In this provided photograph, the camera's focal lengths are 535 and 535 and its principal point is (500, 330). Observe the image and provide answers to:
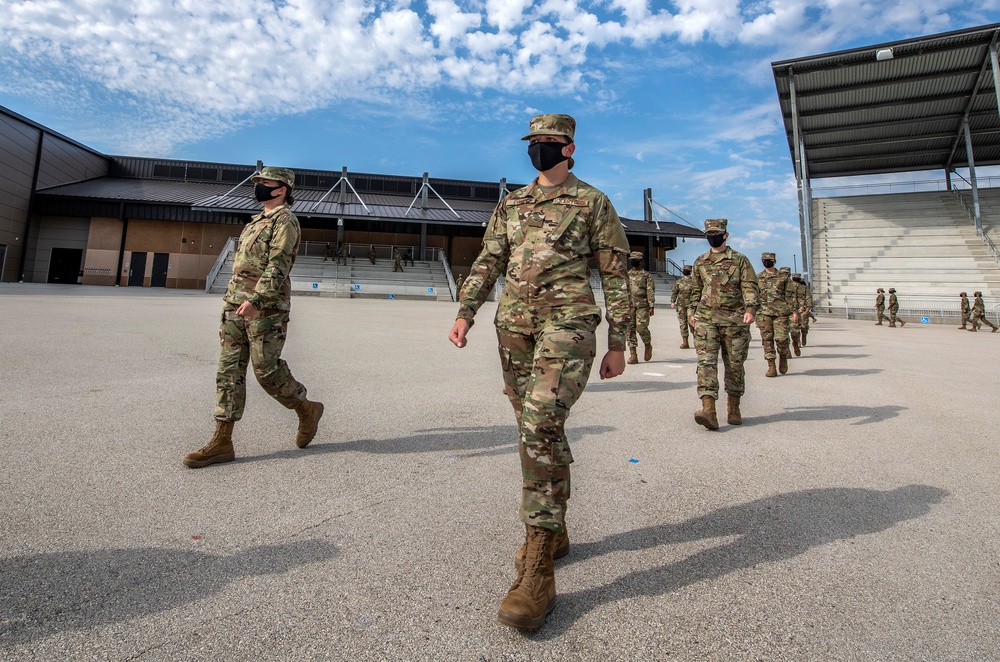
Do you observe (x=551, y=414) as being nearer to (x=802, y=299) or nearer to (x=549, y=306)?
(x=549, y=306)

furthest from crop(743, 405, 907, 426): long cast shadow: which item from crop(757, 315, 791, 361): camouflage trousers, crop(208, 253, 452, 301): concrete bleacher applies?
crop(208, 253, 452, 301): concrete bleacher

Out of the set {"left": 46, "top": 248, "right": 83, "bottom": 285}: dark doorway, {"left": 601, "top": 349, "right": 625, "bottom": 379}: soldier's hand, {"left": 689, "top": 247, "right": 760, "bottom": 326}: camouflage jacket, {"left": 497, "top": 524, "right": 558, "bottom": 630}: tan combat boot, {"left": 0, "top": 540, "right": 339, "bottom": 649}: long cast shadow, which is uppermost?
{"left": 46, "top": 248, "right": 83, "bottom": 285}: dark doorway

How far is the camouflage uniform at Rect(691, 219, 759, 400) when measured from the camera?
5.23 meters

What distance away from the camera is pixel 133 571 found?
7.02ft

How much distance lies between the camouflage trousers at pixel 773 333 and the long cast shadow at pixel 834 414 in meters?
2.33

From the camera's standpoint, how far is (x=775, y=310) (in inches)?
348

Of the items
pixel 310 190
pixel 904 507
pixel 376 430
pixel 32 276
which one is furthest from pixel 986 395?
pixel 32 276

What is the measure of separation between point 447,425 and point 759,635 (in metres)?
3.12

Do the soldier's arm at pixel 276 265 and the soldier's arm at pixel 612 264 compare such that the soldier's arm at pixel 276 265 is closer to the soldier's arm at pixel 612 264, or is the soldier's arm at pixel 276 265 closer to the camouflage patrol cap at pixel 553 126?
the camouflage patrol cap at pixel 553 126

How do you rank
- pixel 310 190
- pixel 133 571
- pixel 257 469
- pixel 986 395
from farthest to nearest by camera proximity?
pixel 310 190, pixel 986 395, pixel 257 469, pixel 133 571

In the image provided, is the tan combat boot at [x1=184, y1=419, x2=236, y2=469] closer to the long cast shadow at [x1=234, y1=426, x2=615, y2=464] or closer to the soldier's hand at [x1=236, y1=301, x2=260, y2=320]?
the long cast shadow at [x1=234, y1=426, x2=615, y2=464]

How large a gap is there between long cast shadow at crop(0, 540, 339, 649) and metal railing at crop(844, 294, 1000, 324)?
32.1m

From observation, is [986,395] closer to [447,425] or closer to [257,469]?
[447,425]

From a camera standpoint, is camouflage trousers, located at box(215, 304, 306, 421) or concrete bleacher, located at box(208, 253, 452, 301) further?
concrete bleacher, located at box(208, 253, 452, 301)
